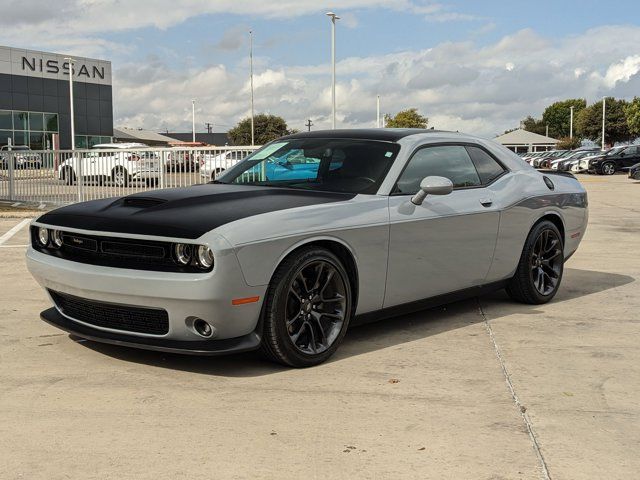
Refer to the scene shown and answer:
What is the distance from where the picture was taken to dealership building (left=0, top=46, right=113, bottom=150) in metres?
57.5

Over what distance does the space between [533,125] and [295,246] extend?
164 meters

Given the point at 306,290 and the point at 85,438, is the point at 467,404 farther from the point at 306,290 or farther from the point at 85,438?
the point at 85,438

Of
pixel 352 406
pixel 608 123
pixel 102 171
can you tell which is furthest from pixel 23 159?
Result: pixel 608 123

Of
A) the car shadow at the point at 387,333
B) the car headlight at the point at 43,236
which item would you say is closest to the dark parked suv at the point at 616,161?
the car shadow at the point at 387,333

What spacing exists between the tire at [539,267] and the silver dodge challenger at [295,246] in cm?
3

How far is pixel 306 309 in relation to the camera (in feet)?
16.0

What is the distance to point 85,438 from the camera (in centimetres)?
367

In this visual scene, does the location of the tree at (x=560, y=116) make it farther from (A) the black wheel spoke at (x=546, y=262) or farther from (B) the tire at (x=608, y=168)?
(A) the black wheel spoke at (x=546, y=262)

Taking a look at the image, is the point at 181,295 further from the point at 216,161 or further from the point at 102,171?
the point at 102,171

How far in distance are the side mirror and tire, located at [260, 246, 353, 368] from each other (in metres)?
0.85

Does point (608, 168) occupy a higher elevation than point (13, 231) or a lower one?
higher

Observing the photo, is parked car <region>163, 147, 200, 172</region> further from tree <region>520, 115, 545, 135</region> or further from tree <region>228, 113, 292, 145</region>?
tree <region>520, 115, 545, 135</region>

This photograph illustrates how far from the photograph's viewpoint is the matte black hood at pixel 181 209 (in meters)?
4.53

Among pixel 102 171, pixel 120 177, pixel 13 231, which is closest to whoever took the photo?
pixel 13 231
